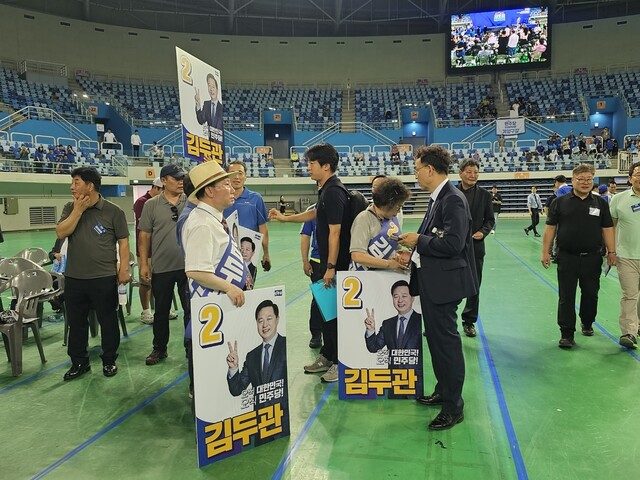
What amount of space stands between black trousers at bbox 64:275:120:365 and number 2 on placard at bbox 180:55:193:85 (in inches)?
70.1

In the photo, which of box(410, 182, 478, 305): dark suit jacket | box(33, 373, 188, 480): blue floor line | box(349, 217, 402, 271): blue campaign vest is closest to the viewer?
box(33, 373, 188, 480): blue floor line

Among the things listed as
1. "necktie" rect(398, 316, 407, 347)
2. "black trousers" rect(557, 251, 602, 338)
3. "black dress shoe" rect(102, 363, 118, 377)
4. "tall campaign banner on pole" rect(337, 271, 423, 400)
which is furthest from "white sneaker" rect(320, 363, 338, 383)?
"black trousers" rect(557, 251, 602, 338)

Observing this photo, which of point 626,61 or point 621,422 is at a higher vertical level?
point 626,61

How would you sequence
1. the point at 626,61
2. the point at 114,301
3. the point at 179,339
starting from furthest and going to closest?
the point at 626,61, the point at 179,339, the point at 114,301

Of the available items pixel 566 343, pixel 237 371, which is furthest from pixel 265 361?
pixel 566 343

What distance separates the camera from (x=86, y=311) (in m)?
3.86

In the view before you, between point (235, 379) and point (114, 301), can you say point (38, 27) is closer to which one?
point (114, 301)

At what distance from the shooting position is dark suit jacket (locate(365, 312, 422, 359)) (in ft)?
10.8

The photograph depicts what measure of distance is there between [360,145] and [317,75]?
8210mm

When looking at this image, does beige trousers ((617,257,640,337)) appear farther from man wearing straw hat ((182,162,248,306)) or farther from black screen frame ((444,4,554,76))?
black screen frame ((444,4,554,76))

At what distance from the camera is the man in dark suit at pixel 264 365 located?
2.57m

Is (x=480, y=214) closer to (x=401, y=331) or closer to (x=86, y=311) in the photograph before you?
(x=401, y=331)

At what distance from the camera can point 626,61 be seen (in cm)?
2948

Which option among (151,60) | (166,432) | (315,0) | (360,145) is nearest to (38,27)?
(151,60)
